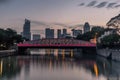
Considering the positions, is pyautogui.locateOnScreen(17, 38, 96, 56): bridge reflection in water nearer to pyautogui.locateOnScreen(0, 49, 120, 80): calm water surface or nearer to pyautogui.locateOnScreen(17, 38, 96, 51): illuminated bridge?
pyautogui.locateOnScreen(17, 38, 96, 51): illuminated bridge

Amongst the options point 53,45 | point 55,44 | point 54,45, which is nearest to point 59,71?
point 54,45

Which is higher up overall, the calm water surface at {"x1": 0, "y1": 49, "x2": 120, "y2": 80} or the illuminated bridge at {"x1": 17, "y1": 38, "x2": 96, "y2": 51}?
the illuminated bridge at {"x1": 17, "y1": 38, "x2": 96, "y2": 51}

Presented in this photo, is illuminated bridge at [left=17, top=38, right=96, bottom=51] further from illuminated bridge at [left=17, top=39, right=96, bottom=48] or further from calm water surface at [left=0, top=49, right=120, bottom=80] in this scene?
calm water surface at [left=0, top=49, right=120, bottom=80]

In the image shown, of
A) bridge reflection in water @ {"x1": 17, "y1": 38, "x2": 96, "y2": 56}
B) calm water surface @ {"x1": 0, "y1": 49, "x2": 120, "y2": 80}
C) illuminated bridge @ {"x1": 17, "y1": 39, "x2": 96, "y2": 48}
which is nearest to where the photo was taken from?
calm water surface @ {"x1": 0, "y1": 49, "x2": 120, "y2": 80}

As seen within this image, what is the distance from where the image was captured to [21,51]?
516 feet

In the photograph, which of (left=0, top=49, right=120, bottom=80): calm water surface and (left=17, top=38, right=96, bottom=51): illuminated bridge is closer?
(left=0, top=49, right=120, bottom=80): calm water surface

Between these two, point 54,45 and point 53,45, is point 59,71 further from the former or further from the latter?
point 53,45

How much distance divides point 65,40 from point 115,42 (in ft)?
173

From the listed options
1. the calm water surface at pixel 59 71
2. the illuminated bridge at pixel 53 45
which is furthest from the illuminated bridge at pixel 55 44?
the calm water surface at pixel 59 71

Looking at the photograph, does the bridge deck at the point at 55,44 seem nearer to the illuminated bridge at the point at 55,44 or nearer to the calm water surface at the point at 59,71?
the illuminated bridge at the point at 55,44

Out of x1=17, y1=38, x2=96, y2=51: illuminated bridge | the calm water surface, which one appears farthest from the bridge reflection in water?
the calm water surface

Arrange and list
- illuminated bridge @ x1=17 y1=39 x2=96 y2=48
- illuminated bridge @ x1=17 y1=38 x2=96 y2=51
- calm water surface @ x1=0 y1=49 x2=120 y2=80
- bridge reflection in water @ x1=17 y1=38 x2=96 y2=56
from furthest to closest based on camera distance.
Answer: illuminated bridge @ x1=17 y1=39 x2=96 y2=48 → bridge reflection in water @ x1=17 y1=38 x2=96 y2=56 → illuminated bridge @ x1=17 y1=38 x2=96 y2=51 → calm water surface @ x1=0 y1=49 x2=120 y2=80

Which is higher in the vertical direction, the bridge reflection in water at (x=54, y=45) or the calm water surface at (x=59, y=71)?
the bridge reflection in water at (x=54, y=45)

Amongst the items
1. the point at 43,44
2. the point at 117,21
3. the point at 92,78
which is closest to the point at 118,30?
the point at 117,21
